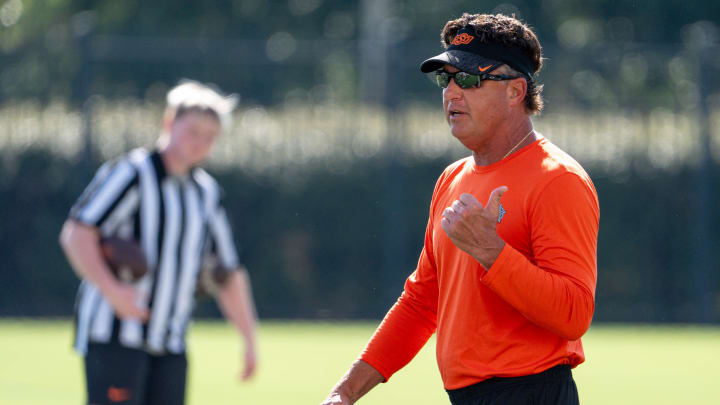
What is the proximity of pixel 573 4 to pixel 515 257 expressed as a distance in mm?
25506

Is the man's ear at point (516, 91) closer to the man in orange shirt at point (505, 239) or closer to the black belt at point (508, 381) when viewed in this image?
the man in orange shirt at point (505, 239)

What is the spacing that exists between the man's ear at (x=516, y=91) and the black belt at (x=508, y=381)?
864 mm

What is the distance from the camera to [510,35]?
11.9 feet

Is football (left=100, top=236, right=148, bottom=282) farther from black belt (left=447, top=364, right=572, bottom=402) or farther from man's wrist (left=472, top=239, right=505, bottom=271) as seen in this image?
man's wrist (left=472, top=239, right=505, bottom=271)

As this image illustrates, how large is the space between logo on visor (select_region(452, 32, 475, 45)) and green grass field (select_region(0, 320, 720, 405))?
5144mm

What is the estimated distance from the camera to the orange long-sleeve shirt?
3223mm

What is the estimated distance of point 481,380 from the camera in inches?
139

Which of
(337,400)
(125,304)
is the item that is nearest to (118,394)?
(125,304)

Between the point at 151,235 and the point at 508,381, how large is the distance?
235cm

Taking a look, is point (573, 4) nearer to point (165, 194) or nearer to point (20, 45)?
point (20, 45)

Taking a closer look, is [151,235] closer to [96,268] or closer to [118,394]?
[96,268]

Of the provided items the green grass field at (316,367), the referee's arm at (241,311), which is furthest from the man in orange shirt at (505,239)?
the green grass field at (316,367)

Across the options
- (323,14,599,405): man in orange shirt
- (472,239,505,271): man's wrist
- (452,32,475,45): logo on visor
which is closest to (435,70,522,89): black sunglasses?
(323,14,599,405): man in orange shirt

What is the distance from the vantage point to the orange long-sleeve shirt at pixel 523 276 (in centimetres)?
322
